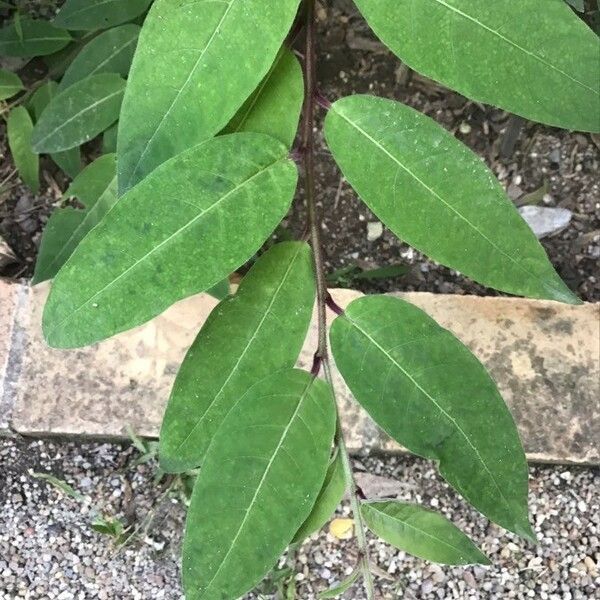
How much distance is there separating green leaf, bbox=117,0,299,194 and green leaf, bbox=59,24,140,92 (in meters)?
0.62

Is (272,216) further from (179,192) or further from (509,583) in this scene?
(509,583)

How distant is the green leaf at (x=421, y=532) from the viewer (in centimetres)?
97

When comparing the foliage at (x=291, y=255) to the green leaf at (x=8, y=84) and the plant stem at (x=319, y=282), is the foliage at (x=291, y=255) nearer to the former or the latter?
the plant stem at (x=319, y=282)

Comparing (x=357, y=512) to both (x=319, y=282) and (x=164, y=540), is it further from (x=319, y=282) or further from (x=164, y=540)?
(x=164, y=540)

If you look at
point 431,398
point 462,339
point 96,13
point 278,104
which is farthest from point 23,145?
point 431,398

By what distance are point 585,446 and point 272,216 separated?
1.00m

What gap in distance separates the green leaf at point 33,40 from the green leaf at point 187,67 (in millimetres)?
812

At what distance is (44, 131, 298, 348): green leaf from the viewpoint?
2.56ft

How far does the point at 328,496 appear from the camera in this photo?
3.12ft

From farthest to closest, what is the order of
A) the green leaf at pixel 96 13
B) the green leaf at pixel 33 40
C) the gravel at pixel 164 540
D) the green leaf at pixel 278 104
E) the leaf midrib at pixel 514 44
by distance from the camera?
the gravel at pixel 164 540
the green leaf at pixel 33 40
the green leaf at pixel 96 13
the green leaf at pixel 278 104
the leaf midrib at pixel 514 44

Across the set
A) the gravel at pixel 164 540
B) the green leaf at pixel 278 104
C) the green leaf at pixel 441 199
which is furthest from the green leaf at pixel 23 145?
the green leaf at pixel 441 199

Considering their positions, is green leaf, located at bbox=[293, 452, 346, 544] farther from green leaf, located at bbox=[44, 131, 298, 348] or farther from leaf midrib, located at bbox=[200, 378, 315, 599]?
green leaf, located at bbox=[44, 131, 298, 348]

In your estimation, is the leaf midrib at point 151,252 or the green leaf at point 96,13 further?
the green leaf at point 96,13

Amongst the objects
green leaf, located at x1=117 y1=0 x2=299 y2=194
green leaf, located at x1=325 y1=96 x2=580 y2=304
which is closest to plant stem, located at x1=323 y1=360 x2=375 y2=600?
green leaf, located at x1=325 y1=96 x2=580 y2=304
